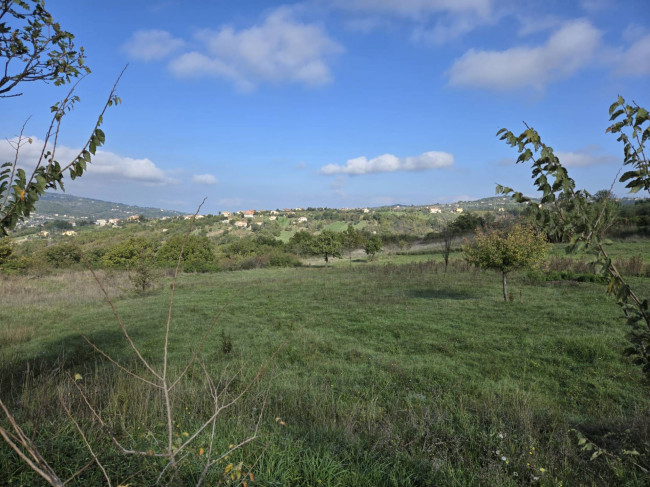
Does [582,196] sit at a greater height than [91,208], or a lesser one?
lesser

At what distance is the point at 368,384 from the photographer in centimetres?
689

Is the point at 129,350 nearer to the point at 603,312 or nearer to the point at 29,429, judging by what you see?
the point at 29,429

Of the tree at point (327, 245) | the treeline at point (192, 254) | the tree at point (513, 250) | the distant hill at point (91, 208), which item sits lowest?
the treeline at point (192, 254)

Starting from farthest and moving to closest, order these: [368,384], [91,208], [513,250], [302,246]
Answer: [91,208]
[302,246]
[513,250]
[368,384]

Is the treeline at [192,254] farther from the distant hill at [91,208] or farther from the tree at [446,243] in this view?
the distant hill at [91,208]

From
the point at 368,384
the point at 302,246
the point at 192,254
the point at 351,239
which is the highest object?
the point at 351,239

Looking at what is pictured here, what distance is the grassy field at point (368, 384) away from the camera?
314 centimetres

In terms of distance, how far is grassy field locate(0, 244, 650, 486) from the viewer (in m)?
3.14

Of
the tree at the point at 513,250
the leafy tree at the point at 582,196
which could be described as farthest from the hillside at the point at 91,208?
the leafy tree at the point at 582,196

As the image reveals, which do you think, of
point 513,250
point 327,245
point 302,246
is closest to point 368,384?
point 513,250

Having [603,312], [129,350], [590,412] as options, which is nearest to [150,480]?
[590,412]

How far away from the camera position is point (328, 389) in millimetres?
6332

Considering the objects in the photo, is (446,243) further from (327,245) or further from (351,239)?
(351,239)

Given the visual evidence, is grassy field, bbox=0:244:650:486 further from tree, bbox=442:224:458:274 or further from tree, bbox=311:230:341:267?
tree, bbox=311:230:341:267
